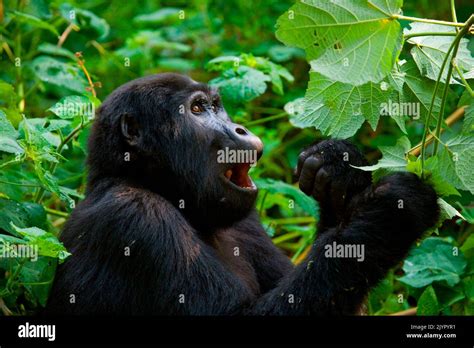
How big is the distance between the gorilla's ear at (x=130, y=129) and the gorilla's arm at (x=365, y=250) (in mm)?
1070

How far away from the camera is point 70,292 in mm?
4152

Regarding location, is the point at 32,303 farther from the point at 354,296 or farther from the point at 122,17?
the point at 122,17

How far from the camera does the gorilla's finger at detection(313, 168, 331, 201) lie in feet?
13.9

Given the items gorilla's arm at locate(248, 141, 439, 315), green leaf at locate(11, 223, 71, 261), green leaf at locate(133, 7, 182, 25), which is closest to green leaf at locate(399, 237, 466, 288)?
gorilla's arm at locate(248, 141, 439, 315)

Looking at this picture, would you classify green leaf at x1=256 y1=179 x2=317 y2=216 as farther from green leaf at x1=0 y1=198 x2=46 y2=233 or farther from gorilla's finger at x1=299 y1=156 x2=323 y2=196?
green leaf at x1=0 y1=198 x2=46 y2=233

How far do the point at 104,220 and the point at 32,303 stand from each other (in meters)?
0.78

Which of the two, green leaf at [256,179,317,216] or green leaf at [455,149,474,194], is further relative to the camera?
green leaf at [256,179,317,216]

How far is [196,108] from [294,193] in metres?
0.98

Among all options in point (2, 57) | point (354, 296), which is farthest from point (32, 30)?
point (354, 296)

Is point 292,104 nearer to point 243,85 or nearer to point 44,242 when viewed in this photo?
point 243,85

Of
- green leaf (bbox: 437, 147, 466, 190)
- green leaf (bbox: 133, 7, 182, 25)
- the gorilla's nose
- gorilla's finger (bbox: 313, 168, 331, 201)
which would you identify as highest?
green leaf (bbox: 133, 7, 182, 25)

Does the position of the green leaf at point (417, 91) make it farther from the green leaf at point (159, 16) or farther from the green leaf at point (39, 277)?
the green leaf at point (159, 16)

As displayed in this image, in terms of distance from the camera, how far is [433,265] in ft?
15.7

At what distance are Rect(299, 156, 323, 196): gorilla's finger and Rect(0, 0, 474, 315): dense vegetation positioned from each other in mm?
160
